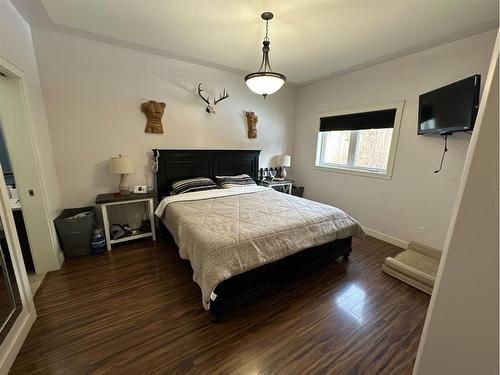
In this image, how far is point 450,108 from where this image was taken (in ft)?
7.19

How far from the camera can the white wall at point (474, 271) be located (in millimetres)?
512

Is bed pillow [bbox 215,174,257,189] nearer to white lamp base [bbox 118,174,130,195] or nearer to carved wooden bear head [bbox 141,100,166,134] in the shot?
carved wooden bear head [bbox 141,100,166,134]

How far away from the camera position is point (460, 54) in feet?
7.69

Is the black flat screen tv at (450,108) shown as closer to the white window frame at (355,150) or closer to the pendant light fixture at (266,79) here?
the white window frame at (355,150)

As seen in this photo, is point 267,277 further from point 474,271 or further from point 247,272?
point 474,271

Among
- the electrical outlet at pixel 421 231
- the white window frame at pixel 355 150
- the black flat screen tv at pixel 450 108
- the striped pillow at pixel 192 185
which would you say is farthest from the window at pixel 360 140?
the striped pillow at pixel 192 185

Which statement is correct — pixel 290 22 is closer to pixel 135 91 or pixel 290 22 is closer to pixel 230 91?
pixel 230 91

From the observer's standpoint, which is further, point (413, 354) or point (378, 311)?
point (378, 311)

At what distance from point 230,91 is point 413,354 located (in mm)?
3873

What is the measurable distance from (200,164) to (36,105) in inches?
77.9

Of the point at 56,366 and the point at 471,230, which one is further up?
the point at 471,230

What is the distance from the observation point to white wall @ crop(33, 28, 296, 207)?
97.3 inches

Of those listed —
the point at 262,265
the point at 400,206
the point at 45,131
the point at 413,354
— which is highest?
the point at 45,131

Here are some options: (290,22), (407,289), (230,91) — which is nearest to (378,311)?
(407,289)
